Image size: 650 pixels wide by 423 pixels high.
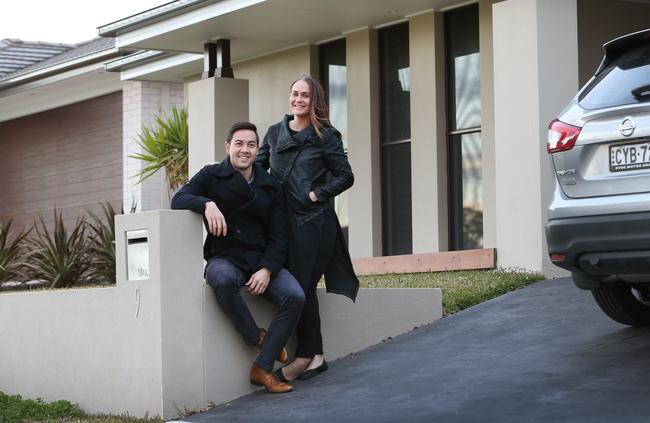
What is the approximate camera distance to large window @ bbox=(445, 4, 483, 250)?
14.5 m

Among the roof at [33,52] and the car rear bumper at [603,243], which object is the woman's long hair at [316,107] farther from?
the roof at [33,52]

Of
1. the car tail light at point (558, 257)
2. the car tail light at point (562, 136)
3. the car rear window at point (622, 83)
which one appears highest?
the car rear window at point (622, 83)

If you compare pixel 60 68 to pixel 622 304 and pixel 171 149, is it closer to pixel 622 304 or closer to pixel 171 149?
pixel 171 149

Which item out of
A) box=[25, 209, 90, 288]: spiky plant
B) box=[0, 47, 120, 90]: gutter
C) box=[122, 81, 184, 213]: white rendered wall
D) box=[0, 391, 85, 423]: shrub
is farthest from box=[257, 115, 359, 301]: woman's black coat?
box=[122, 81, 184, 213]: white rendered wall

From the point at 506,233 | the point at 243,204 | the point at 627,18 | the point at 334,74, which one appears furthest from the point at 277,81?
the point at 243,204

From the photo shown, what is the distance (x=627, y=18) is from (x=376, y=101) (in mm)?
3459

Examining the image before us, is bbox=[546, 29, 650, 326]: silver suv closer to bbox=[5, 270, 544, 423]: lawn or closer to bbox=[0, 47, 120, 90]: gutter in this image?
bbox=[5, 270, 544, 423]: lawn

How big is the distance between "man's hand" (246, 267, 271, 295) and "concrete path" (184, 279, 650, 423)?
0.70m

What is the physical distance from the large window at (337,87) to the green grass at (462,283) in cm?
374

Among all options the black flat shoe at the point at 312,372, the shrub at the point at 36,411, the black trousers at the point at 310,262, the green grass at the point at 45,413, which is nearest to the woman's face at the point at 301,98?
the black trousers at the point at 310,262

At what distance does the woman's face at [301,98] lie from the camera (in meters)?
8.20

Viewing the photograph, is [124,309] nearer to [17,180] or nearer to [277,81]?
[277,81]

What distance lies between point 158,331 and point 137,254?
59 centimetres

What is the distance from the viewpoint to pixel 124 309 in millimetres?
8055
